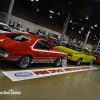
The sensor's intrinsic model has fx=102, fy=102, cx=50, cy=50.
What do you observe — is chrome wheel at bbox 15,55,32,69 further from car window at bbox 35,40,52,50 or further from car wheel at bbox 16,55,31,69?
car window at bbox 35,40,52,50

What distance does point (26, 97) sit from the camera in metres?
2.61

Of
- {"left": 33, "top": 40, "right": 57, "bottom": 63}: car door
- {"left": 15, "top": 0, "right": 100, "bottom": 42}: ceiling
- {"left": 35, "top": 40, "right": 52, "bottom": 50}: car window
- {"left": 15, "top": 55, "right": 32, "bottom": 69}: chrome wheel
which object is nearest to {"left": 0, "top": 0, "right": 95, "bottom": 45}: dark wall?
{"left": 15, "top": 0, "right": 100, "bottom": 42}: ceiling

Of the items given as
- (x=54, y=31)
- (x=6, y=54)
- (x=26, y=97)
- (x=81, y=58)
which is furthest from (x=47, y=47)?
(x=54, y=31)

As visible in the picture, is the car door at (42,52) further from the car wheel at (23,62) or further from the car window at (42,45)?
the car wheel at (23,62)

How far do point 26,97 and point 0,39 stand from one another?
253 cm

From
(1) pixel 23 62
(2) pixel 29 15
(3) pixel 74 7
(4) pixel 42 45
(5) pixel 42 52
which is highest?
(3) pixel 74 7

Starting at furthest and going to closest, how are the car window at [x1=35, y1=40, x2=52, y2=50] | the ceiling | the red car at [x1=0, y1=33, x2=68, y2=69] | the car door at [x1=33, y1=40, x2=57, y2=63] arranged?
the ceiling, the car window at [x1=35, y1=40, x2=52, y2=50], the car door at [x1=33, y1=40, x2=57, y2=63], the red car at [x1=0, y1=33, x2=68, y2=69]

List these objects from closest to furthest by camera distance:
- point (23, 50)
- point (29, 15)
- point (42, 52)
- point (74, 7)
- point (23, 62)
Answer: point (23, 50) → point (23, 62) → point (42, 52) → point (74, 7) → point (29, 15)

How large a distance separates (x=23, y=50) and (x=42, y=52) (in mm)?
1118

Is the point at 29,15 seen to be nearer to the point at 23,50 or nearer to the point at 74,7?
the point at 74,7

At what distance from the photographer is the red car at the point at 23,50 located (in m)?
3.63

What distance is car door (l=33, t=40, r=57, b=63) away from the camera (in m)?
4.54

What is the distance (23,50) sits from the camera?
3928 mm

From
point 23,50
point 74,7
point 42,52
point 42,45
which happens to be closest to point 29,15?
point 74,7
